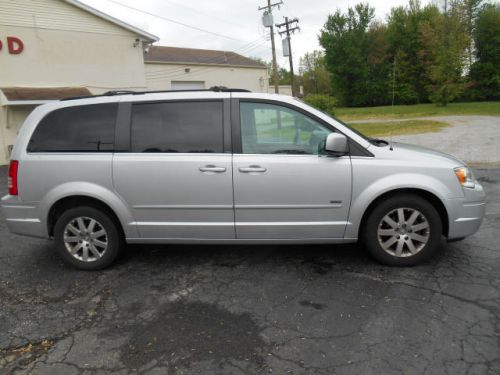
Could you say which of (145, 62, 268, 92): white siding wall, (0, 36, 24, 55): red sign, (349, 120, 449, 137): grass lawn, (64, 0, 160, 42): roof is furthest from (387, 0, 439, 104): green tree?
(0, 36, 24, 55): red sign

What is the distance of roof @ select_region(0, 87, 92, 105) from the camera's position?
43.0ft

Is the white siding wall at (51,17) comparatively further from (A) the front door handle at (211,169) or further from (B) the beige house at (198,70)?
(A) the front door handle at (211,169)

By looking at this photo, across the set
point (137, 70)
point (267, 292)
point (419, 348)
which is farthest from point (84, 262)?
point (137, 70)

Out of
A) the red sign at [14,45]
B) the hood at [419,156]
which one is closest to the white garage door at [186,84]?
the red sign at [14,45]

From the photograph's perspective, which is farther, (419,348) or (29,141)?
(29,141)

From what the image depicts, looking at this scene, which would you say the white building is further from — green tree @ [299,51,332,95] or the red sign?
green tree @ [299,51,332,95]

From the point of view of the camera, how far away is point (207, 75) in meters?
32.0

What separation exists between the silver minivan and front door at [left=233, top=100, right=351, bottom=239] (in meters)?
0.01

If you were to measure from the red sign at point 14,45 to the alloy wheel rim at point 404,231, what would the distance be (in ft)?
48.3

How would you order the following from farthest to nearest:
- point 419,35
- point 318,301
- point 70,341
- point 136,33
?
point 419,35
point 136,33
point 318,301
point 70,341

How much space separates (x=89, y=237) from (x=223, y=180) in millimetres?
1578

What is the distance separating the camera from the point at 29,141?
13.1 feet

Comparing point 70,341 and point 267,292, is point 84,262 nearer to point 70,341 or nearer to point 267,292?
point 70,341

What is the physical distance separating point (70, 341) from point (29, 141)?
2203 mm
